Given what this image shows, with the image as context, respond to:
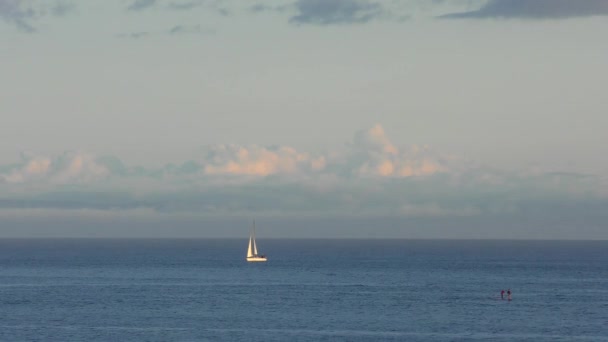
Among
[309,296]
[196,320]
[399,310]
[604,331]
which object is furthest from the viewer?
[309,296]

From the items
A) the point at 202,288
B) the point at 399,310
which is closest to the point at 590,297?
the point at 399,310

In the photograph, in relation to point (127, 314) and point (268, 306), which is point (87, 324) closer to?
point (127, 314)

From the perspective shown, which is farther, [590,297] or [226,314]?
[590,297]

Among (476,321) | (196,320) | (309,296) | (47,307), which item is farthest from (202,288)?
(476,321)

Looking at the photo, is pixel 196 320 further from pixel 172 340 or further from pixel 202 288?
pixel 202 288

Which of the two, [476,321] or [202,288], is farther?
[202,288]

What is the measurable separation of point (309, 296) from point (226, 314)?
31.3 m

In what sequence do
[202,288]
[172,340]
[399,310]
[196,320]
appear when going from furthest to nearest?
[202,288], [399,310], [196,320], [172,340]

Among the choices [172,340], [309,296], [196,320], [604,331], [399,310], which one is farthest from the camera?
[309,296]

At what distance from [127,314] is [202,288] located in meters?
46.3

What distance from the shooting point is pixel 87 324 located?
129 m

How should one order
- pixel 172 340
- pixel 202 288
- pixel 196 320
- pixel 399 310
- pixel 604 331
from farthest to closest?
pixel 202 288 → pixel 399 310 → pixel 196 320 → pixel 604 331 → pixel 172 340

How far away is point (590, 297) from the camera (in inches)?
6742

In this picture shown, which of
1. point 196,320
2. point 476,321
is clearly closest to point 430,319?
point 476,321
